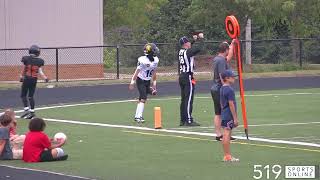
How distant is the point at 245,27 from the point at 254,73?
6.05 meters

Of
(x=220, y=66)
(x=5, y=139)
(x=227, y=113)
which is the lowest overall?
(x=5, y=139)

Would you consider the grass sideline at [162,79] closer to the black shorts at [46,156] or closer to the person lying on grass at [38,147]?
the person lying on grass at [38,147]

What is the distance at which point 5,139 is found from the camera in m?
14.5

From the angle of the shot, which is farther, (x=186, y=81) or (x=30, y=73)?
(x=30, y=73)

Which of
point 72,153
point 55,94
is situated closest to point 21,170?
point 72,153

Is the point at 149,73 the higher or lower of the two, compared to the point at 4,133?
higher

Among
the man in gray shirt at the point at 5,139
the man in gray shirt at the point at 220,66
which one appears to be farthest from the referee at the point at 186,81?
the man in gray shirt at the point at 5,139

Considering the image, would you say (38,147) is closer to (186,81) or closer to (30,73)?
(186,81)

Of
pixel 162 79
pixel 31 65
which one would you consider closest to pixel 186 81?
pixel 31 65

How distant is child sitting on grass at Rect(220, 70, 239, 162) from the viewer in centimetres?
1372

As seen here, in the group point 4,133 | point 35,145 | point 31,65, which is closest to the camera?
point 35,145

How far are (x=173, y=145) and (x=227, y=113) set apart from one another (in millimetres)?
2607

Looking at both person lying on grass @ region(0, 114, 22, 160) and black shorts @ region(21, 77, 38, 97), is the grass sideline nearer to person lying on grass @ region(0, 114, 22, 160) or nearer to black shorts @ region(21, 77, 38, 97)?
black shorts @ region(21, 77, 38, 97)

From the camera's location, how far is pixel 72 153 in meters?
15.5
